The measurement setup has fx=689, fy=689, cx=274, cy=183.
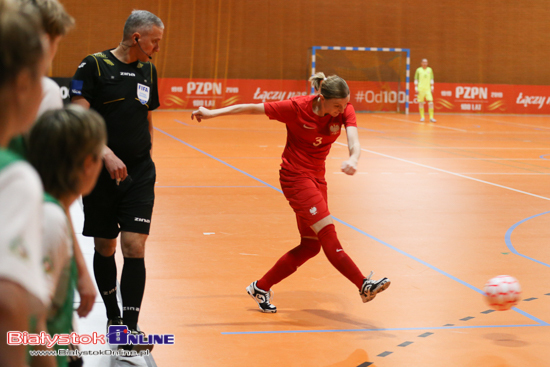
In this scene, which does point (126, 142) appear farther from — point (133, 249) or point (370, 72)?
point (370, 72)

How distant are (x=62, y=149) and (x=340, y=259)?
11.3ft

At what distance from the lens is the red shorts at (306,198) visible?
4973 mm

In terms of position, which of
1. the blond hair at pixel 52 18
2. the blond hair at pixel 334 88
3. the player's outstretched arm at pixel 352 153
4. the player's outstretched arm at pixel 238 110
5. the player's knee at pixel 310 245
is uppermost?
the blond hair at pixel 52 18

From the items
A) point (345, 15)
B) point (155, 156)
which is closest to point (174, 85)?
point (345, 15)

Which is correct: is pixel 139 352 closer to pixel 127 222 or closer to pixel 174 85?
pixel 127 222

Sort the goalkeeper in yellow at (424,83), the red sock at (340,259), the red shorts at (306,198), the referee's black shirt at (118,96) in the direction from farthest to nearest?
the goalkeeper in yellow at (424,83), the red shorts at (306,198), the red sock at (340,259), the referee's black shirt at (118,96)

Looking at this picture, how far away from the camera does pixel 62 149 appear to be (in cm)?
162

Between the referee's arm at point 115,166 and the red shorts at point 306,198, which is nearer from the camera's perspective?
the referee's arm at point 115,166

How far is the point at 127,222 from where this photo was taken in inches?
166

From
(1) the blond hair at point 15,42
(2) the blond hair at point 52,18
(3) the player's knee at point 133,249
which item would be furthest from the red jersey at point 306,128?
(1) the blond hair at point 15,42

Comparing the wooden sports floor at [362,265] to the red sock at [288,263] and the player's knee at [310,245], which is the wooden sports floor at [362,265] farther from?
the player's knee at [310,245]

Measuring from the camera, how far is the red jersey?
5.18 m

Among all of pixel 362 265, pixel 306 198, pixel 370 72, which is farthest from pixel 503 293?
pixel 370 72

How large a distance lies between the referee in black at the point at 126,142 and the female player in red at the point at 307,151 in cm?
76
